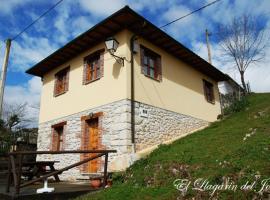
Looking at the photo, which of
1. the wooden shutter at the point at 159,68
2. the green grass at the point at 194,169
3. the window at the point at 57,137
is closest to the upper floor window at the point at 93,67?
the wooden shutter at the point at 159,68

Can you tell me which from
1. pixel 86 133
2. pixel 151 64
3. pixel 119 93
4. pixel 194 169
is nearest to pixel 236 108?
pixel 151 64

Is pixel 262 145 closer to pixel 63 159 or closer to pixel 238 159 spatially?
pixel 238 159

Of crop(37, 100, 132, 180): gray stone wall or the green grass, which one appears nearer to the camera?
the green grass

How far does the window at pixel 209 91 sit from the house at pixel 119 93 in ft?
3.99

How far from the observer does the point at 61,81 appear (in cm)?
1339

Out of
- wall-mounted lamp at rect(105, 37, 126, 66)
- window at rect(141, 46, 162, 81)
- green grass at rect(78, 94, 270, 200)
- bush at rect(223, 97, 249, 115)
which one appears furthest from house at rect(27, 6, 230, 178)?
bush at rect(223, 97, 249, 115)

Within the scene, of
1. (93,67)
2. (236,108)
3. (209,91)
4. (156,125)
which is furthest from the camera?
(236,108)

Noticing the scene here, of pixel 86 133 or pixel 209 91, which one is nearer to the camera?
pixel 86 133

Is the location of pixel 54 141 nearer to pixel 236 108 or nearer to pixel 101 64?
pixel 101 64

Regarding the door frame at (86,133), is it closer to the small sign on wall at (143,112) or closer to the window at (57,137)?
the small sign on wall at (143,112)

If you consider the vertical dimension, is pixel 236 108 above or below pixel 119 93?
above

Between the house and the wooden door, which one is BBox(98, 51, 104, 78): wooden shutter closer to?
the house

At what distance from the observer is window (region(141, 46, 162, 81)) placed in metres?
11.1

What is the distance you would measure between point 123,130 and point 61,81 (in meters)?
5.53
